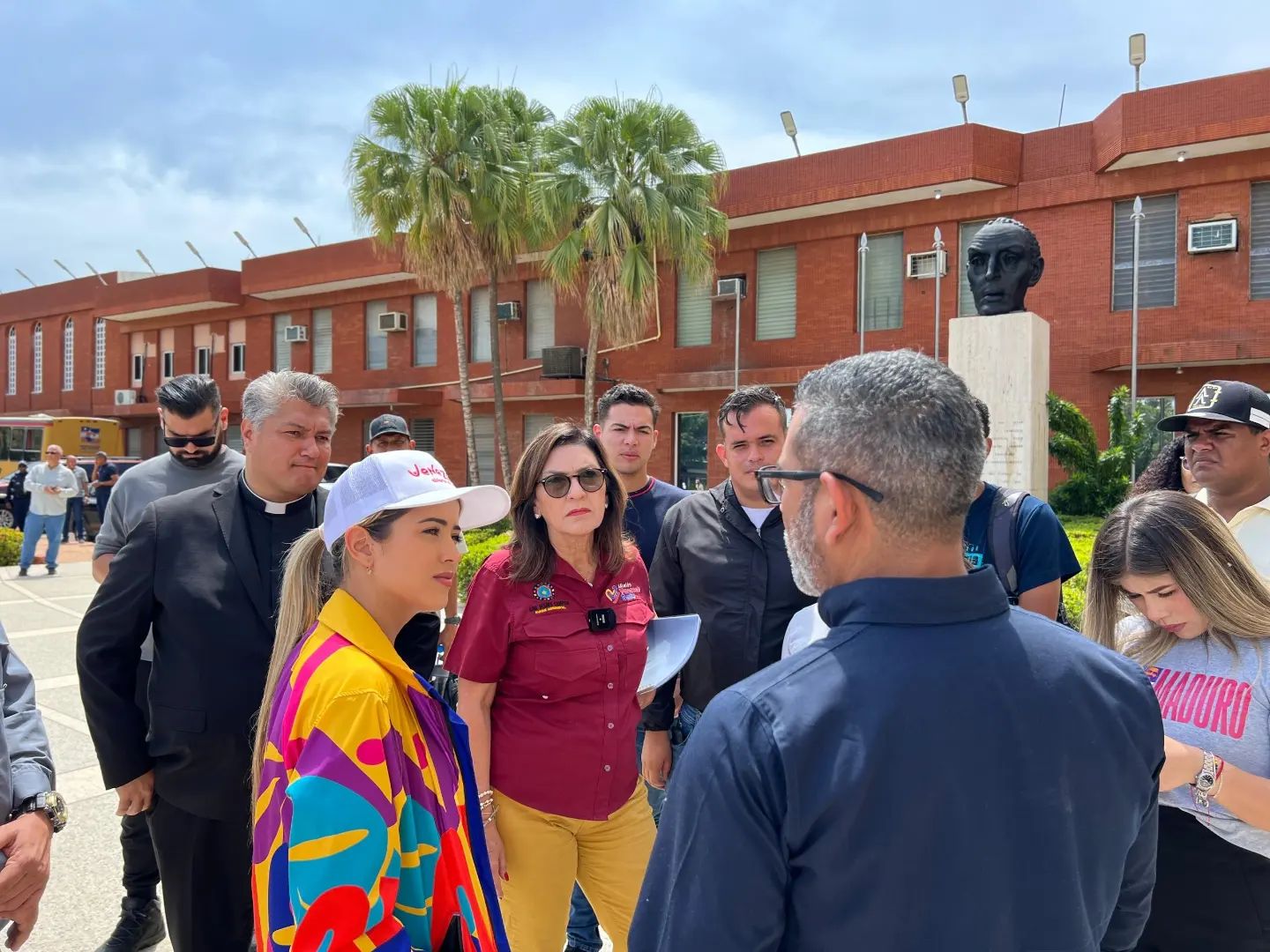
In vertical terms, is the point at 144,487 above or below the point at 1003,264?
below

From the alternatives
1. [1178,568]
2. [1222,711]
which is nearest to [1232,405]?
[1178,568]

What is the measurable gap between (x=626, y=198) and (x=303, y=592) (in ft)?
53.1

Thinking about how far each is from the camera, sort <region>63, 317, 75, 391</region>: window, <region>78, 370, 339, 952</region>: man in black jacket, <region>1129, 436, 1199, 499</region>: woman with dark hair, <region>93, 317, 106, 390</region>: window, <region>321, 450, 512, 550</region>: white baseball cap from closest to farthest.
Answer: <region>321, 450, 512, 550</region>: white baseball cap
<region>78, 370, 339, 952</region>: man in black jacket
<region>1129, 436, 1199, 499</region>: woman with dark hair
<region>93, 317, 106, 390</region>: window
<region>63, 317, 75, 391</region>: window

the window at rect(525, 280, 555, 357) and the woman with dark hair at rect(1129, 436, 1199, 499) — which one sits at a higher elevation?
the window at rect(525, 280, 555, 357)

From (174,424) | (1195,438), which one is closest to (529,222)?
(174,424)

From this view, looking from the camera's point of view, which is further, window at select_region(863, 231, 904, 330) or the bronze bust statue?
window at select_region(863, 231, 904, 330)

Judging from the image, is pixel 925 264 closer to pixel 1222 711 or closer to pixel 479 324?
pixel 479 324

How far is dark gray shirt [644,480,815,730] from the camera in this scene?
3.31 metres

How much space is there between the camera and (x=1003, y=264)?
729 centimetres

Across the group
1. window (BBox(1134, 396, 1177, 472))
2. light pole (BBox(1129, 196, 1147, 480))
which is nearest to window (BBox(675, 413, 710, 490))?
light pole (BBox(1129, 196, 1147, 480))

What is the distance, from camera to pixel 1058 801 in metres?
1.18

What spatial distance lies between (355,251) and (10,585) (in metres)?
13.7

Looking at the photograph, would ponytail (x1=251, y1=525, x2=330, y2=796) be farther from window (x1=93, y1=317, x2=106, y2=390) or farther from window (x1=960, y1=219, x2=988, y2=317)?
window (x1=93, y1=317, x2=106, y2=390)

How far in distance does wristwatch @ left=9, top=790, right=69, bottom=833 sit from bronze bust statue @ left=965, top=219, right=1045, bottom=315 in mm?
6864
